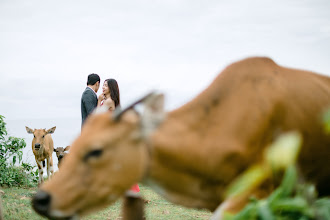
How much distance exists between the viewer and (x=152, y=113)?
2197 mm

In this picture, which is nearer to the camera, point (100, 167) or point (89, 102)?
point (100, 167)

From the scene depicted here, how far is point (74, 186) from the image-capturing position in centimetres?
204

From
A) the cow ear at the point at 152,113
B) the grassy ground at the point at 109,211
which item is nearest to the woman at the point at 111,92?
the grassy ground at the point at 109,211

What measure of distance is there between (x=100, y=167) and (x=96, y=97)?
4.28 metres

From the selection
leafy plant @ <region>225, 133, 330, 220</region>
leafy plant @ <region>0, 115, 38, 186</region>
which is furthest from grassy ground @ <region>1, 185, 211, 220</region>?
leafy plant @ <region>225, 133, 330, 220</region>

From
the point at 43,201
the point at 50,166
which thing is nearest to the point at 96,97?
the point at 43,201

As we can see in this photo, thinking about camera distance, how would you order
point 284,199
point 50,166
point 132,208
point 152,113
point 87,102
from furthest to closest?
point 50,166 < point 87,102 < point 132,208 < point 152,113 < point 284,199

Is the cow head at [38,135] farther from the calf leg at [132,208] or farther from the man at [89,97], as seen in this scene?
the calf leg at [132,208]

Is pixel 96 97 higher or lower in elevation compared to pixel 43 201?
higher

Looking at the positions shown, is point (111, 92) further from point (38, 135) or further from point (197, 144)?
point (38, 135)

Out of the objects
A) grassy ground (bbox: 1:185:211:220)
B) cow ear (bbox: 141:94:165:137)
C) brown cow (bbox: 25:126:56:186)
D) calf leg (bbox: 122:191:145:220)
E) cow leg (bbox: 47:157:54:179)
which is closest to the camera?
cow ear (bbox: 141:94:165:137)

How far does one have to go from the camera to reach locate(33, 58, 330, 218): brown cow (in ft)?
6.78

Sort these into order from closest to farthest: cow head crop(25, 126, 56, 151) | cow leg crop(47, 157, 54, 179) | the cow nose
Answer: the cow nose, cow head crop(25, 126, 56, 151), cow leg crop(47, 157, 54, 179)

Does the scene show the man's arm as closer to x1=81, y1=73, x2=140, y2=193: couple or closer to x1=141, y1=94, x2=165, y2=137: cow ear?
x1=81, y1=73, x2=140, y2=193: couple
